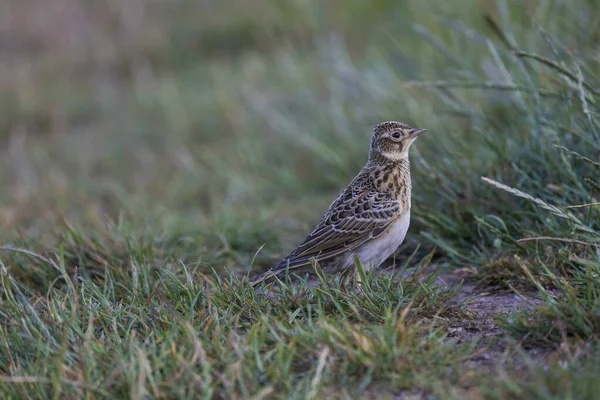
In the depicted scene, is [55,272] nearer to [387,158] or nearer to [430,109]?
[387,158]

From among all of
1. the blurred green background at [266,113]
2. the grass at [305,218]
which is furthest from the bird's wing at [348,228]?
the blurred green background at [266,113]

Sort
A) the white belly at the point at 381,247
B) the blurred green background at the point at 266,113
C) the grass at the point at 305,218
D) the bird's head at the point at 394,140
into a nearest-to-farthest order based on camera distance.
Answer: the grass at the point at 305,218 → the white belly at the point at 381,247 → the bird's head at the point at 394,140 → the blurred green background at the point at 266,113

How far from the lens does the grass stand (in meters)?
3.37

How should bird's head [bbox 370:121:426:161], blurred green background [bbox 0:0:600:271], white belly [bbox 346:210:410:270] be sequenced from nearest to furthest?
white belly [bbox 346:210:410:270] → bird's head [bbox 370:121:426:161] → blurred green background [bbox 0:0:600:271]

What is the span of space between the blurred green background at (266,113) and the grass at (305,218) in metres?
0.03

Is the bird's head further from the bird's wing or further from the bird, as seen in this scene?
the bird's wing

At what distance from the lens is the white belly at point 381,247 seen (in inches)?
184

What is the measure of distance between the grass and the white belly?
0.24m

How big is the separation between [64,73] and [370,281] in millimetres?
9408

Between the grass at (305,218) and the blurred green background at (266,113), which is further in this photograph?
the blurred green background at (266,113)

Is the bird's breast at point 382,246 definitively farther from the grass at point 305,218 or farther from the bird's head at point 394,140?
the bird's head at point 394,140

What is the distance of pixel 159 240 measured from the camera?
564 centimetres

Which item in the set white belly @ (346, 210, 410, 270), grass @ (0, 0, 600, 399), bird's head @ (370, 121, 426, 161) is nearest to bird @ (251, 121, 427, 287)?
white belly @ (346, 210, 410, 270)

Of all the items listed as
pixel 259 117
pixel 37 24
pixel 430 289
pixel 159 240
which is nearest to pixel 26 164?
pixel 259 117
